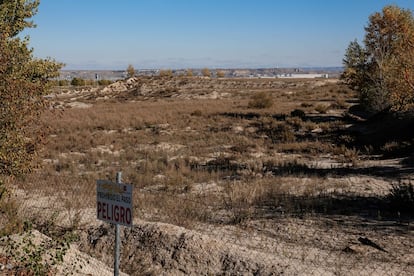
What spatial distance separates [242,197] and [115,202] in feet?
23.3

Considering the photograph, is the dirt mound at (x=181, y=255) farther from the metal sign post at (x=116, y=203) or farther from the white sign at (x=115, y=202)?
the white sign at (x=115, y=202)

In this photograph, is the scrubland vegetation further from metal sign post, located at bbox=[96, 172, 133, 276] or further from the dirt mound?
metal sign post, located at bbox=[96, 172, 133, 276]

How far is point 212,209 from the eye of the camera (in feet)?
37.3

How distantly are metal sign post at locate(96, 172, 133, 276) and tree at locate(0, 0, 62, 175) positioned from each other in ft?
11.8

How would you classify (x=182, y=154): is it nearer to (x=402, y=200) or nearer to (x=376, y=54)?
(x=402, y=200)

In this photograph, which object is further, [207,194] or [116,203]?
[207,194]

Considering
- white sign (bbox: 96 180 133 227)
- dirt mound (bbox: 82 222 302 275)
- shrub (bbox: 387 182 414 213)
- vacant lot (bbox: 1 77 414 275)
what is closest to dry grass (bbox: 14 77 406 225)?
vacant lot (bbox: 1 77 414 275)

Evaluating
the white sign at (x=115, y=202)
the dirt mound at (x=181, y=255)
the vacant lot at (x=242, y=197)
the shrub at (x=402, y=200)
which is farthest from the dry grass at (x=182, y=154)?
the white sign at (x=115, y=202)

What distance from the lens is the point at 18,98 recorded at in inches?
323

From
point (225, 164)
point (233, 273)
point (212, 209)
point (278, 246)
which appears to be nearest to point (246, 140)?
point (225, 164)

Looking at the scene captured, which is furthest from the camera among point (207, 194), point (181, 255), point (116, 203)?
point (207, 194)

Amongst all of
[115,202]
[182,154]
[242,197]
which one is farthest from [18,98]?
[182,154]

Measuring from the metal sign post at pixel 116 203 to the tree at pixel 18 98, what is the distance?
3.59 meters

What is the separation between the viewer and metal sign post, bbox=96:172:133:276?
5.05 m
